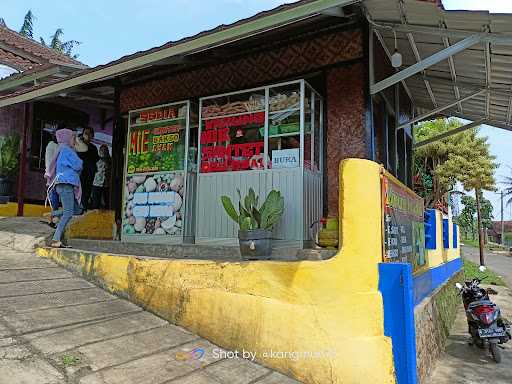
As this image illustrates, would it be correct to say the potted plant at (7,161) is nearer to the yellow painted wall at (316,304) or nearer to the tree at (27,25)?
the yellow painted wall at (316,304)

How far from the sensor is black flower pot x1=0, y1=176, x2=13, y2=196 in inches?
358

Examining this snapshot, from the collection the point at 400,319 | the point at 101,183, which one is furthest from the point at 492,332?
the point at 101,183

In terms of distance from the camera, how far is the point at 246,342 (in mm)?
3719

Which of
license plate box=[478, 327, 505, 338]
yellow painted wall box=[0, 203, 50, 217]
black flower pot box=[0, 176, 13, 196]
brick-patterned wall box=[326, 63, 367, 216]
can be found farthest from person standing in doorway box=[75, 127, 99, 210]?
license plate box=[478, 327, 505, 338]

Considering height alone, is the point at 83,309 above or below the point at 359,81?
below

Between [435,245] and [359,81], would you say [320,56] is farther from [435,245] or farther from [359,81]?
[435,245]

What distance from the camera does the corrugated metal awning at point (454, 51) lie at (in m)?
4.24

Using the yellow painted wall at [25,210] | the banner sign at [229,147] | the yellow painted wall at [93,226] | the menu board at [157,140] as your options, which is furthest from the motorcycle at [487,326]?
the yellow painted wall at [25,210]

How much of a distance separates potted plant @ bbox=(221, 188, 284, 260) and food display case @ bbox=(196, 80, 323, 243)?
2.62 feet

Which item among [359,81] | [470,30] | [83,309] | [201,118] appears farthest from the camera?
[201,118]

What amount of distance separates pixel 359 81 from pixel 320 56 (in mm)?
658

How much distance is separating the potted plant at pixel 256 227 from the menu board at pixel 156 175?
2.02m

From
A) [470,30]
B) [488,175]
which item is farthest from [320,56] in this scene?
[488,175]

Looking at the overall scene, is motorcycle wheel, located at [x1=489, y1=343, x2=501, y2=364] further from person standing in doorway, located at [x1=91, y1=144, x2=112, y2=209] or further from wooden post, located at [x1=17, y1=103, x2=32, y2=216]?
wooden post, located at [x1=17, y1=103, x2=32, y2=216]
